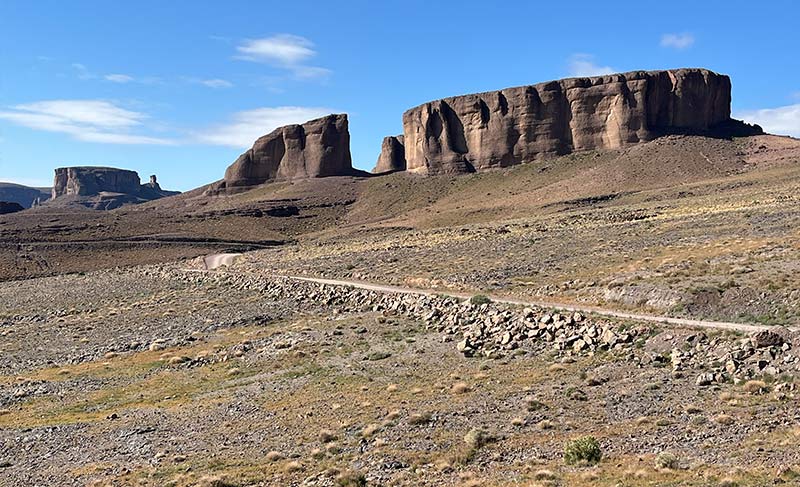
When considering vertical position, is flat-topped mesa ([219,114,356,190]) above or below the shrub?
above

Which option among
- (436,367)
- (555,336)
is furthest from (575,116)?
(436,367)

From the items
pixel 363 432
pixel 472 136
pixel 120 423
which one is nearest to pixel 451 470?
pixel 363 432

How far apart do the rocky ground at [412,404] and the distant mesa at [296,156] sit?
10651 centimetres

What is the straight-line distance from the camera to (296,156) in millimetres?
139250

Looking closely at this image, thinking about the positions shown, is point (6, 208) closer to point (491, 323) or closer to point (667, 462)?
point (491, 323)

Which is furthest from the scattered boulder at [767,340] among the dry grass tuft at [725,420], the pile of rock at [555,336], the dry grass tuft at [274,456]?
the dry grass tuft at [274,456]

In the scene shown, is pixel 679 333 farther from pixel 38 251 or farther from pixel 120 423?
pixel 38 251

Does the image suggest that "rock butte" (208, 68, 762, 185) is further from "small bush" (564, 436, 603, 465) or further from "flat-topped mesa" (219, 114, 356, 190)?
"small bush" (564, 436, 603, 465)

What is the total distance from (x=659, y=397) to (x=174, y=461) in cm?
1165

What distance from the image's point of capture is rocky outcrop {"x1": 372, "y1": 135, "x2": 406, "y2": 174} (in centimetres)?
15138

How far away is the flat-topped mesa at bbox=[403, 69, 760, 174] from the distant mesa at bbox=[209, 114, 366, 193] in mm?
21884

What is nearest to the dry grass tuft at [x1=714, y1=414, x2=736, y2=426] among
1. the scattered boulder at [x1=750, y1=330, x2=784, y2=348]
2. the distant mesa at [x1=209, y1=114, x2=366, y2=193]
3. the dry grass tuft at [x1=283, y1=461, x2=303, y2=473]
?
the scattered boulder at [x1=750, y1=330, x2=784, y2=348]

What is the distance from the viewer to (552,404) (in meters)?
Result: 16.7

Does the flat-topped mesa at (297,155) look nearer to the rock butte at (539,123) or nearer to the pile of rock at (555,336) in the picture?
the rock butte at (539,123)
